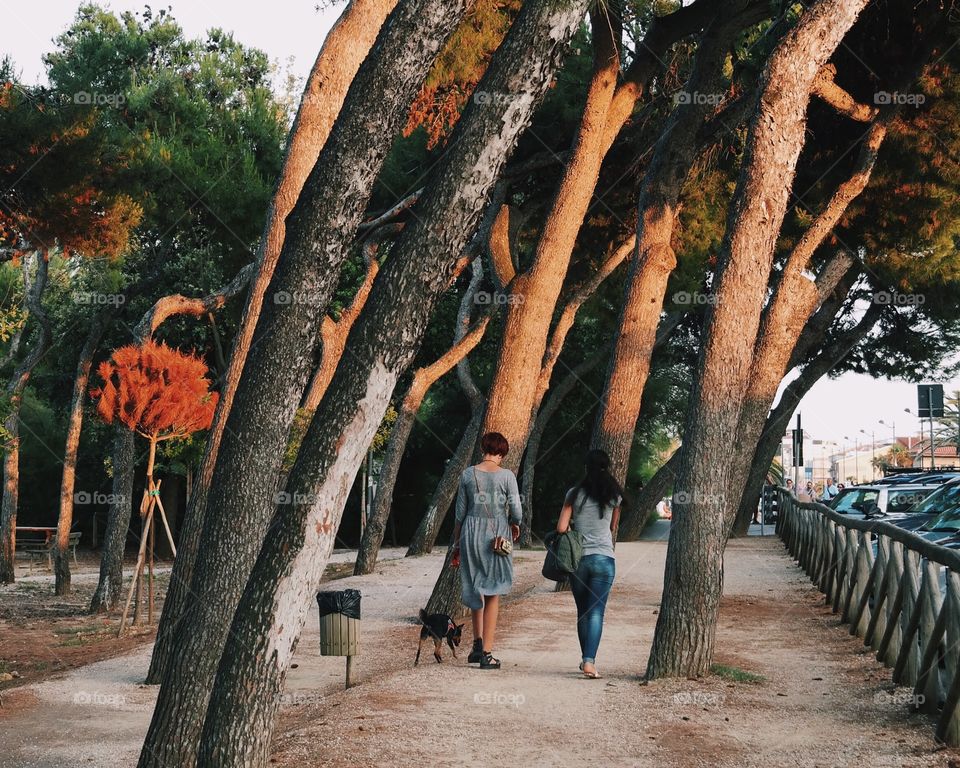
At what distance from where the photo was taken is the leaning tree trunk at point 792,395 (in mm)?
28312

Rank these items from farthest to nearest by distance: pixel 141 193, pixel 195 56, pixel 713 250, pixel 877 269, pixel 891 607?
pixel 195 56, pixel 713 250, pixel 877 269, pixel 141 193, pixel 891 607

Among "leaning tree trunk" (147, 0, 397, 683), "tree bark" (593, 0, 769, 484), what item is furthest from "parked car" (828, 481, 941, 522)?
"leaning tree trunk" (147, 0, 397, 683)

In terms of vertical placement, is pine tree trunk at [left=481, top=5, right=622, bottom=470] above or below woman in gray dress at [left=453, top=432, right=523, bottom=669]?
above

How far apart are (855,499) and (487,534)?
48.2 ft

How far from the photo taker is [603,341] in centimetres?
3177

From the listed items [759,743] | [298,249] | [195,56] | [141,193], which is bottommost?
[759,743]

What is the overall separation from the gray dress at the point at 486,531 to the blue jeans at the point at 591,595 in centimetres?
57

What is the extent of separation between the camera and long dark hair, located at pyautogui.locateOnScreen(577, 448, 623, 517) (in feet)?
30.1

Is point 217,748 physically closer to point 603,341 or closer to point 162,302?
point 162,302

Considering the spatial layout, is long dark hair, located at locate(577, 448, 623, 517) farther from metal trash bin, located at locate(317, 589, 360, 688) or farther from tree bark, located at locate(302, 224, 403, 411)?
tree bark, located at locate(302, 224, 403, 411)

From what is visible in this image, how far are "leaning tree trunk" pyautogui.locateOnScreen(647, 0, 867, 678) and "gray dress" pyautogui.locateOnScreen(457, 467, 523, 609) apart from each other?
125 cm

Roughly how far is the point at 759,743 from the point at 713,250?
15932mm

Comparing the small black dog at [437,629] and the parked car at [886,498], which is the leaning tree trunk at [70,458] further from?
the parked car at [886,498]

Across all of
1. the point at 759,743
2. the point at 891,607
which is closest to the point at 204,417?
the point at 891,607
